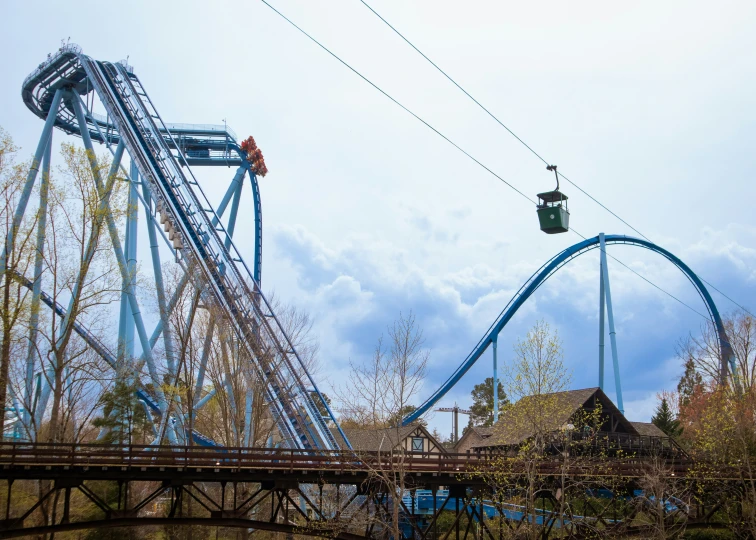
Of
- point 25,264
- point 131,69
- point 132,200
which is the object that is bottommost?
point 25,264

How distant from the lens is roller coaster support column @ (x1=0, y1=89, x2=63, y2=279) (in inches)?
851

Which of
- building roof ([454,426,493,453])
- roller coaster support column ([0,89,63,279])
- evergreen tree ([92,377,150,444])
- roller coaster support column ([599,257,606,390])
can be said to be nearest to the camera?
roller coaster support column ([0,89,63,279])

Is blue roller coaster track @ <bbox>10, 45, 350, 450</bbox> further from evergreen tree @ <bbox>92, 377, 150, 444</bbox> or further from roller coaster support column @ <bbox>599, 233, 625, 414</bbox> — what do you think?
roller coaster support column @ <bbox>599, 233, 625, 414</bbox>

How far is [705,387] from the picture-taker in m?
48.8

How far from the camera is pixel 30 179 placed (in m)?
30.1

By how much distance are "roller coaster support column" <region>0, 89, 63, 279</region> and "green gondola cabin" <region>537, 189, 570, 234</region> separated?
15.3 metres

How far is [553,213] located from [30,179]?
2141 centimetres

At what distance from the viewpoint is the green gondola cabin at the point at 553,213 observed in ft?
67.9

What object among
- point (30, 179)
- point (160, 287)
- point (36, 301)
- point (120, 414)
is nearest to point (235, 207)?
point (160, 287)

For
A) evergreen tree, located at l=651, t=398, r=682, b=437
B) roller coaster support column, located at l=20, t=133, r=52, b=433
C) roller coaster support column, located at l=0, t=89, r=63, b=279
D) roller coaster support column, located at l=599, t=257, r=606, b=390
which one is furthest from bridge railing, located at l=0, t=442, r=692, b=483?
evergreen tree, located at l=651, t=398, r=682, b=437

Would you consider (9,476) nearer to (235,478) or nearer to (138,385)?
(235,478)

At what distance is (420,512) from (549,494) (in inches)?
359

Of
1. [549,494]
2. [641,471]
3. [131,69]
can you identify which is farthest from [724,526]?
[131,69]

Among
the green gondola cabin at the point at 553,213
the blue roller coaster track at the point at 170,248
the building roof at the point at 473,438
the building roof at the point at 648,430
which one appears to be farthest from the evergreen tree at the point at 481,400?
the green gondola cabin at the point at 553,213
